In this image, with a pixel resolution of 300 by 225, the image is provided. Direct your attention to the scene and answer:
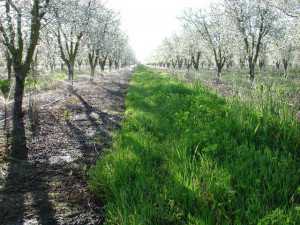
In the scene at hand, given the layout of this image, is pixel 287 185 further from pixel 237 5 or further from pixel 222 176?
pixel 237 5

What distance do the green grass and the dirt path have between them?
49 cm

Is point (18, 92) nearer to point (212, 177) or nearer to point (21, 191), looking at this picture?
point (21, 191)

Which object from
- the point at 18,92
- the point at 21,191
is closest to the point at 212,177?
the point at 21,191

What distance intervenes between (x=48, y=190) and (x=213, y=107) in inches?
219

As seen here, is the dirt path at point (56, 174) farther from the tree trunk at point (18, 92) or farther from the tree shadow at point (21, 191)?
the tree trunk at point (18, 92)

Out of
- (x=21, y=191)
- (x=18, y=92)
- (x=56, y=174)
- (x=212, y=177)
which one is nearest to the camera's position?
(x=212, y=177)

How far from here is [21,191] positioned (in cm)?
543

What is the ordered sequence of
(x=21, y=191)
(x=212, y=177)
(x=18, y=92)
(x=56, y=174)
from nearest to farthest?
1. (x=212, y=177)
2. (x=21, y=191)
3. (x=56, y=174)
4. (x=18, y=92)

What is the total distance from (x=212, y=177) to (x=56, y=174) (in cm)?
329

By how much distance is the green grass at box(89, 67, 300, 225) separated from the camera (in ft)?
11.9

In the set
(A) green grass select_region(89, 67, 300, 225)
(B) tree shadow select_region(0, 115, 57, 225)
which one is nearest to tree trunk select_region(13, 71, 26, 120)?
(B) tree shadow select_region(0, 115, 57, 225)

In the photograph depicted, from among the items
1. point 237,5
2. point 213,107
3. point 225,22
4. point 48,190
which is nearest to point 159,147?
point 48,190

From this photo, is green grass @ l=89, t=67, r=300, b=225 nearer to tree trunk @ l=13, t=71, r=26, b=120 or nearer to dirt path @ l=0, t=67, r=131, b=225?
dirt path @ l=0, t=67, r=131, b=225

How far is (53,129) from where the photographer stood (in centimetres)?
984
